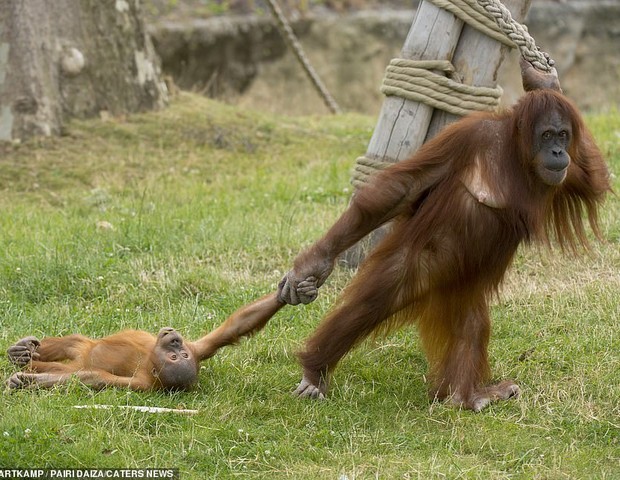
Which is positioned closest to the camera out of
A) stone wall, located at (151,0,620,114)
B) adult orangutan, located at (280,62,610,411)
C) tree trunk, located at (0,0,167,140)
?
adult orangutan, located at (280,62,610,411)

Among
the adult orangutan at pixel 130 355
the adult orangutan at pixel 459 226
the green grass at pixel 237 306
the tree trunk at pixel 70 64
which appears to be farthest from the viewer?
the tree trunk at pixel 70 64

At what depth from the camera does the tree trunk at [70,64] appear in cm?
693

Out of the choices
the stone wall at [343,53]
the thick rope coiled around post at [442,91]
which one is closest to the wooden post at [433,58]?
the thick rope coiled around post at [442,91]

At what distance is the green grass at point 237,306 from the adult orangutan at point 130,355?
8cm

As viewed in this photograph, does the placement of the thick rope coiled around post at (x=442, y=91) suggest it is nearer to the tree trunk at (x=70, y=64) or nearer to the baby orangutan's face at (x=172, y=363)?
the baby orangutan's face at (x=172, y=363)

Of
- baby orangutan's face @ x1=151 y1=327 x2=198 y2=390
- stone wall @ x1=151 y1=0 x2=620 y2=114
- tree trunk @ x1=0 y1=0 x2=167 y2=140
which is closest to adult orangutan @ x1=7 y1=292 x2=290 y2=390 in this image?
baby orangutan's face @ x1=151 y1=327 x2=198 y2=390

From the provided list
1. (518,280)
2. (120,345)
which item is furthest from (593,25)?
(120,345)

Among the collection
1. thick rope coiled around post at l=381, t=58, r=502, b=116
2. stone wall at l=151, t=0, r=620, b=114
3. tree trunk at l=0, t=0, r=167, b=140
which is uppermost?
thick rope coiled around post at l=381, t=58, r=502, b=116

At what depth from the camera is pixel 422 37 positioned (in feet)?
16.3

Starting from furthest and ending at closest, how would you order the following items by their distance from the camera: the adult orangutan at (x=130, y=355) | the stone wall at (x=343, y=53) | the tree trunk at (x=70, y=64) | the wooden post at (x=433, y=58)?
1. the stone wall at (x=343, y=53)
2. the tree trunk at (x=70, y=64)
3. the wooden post at (x=433, y=58)
4. the adult orangutan at (x=130, y=355)

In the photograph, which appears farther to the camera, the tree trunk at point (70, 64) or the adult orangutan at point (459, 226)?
the tree trunk at point (70, 64)

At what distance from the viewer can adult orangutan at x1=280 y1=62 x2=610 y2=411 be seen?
3.94 m

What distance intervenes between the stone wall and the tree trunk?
4539mm

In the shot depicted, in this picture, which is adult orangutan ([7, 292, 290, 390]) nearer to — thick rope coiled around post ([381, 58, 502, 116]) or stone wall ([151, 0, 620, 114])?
thick rope coiled around post ([381, 58, 502, 116])
